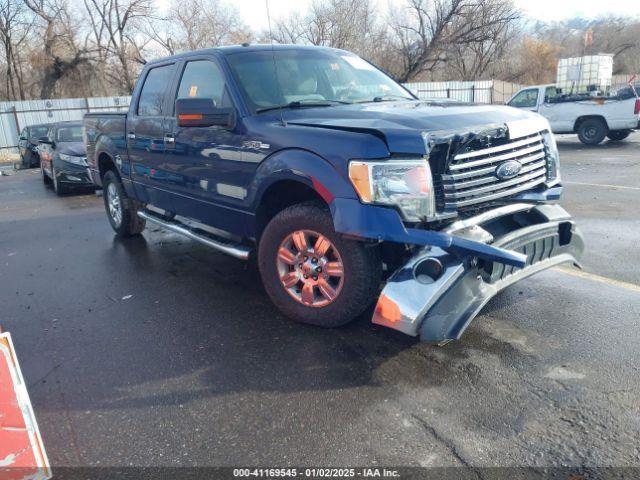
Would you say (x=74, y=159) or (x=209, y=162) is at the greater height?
(x=209, y=162)

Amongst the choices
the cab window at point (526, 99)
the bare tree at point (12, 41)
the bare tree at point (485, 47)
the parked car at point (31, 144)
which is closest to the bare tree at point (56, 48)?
the bare tree at point (12, 41)

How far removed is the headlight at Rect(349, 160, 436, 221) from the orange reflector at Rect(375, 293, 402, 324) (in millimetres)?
505

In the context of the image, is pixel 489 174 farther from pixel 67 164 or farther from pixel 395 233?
pixel 67 164

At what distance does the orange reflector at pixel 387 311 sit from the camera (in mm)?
3244

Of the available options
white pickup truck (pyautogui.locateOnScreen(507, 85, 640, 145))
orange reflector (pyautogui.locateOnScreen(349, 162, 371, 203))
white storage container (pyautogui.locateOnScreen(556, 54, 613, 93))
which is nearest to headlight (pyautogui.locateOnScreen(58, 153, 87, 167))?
orange reflector (pyautogui.locateOnScreen(349, 162, 371, 203))

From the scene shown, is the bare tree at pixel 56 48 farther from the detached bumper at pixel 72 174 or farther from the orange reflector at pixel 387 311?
the orange reflector at pixel 387 311

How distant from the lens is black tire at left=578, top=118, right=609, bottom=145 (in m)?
15.7

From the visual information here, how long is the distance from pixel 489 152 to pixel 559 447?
72.3 inches

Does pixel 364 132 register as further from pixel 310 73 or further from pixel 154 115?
pixel 154 115

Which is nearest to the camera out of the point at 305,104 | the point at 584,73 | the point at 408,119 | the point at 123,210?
the point at 408,119

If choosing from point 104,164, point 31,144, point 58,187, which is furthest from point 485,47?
point 104,164

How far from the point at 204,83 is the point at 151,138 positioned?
39.7 inches

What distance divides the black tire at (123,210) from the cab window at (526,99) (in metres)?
13.3

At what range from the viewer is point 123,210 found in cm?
701
